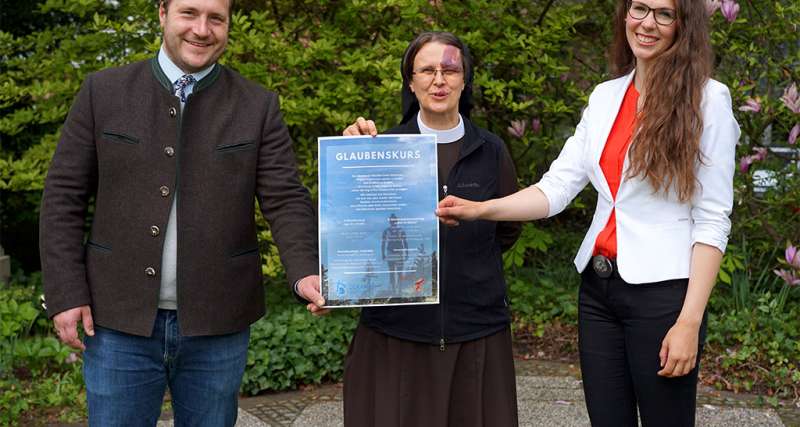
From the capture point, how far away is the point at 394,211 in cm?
289

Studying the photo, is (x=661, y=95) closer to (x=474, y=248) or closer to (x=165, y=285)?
(x=474, y=248)

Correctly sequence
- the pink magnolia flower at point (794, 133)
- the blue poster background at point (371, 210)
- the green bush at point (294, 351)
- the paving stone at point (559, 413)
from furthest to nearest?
1. the pink magnolia flower at point (794, 133)
2. the green bush at point (294, 351)
3. the paving stone at point (559, 413)
4. the blue poster background at point (371, 210)

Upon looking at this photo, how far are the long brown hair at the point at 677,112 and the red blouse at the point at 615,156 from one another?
0.09 m

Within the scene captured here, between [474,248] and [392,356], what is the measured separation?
0.49 metres

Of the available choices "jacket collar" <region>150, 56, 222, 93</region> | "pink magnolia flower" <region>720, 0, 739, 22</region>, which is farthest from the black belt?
"pink magnolia flower" <region>720, 0, 739, 22</region>

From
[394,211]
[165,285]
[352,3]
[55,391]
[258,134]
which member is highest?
[352,3]

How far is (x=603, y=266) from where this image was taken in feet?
9.29

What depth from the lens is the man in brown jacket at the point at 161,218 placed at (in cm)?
273

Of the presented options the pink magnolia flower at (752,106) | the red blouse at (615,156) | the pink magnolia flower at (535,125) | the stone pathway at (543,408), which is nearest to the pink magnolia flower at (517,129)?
the pink magnolia flower at (535,125)

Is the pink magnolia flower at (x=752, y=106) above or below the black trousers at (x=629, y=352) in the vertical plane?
above

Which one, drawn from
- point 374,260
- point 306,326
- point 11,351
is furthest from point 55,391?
point 374,260

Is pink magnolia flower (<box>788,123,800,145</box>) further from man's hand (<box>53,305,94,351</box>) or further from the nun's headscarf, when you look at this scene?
man's hand (<box>53,305,94,351</box>)

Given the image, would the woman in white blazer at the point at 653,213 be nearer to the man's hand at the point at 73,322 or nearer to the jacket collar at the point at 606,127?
the jacket collar at the point at 606,127

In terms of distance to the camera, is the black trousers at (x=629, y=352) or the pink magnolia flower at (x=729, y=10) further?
the pink magnolia flower at (x=729, y=10)
